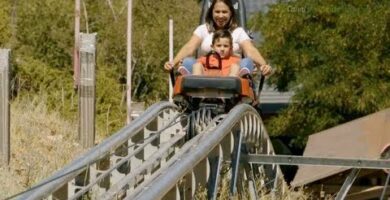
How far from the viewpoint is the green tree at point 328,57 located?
2130cm

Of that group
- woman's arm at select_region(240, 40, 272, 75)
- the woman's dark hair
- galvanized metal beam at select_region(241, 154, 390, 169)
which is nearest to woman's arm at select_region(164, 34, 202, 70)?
the woman's dark hair

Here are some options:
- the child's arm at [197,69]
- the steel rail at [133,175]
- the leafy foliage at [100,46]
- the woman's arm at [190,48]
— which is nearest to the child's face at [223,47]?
the child's arm at [197,69]

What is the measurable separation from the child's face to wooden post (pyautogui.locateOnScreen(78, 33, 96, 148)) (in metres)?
1.02

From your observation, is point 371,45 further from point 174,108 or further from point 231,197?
point 231,197

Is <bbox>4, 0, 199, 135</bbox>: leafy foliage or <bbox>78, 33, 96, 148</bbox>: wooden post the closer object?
<bbox>78, 33, 96, 148</bbox>: wooden post

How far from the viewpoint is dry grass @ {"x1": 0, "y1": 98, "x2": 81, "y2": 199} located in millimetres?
7424

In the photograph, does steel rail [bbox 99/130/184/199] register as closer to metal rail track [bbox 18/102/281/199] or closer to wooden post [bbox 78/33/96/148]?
metal rail track [bbox 18/102/281/199]

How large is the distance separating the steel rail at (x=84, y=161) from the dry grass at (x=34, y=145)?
32.3 inches

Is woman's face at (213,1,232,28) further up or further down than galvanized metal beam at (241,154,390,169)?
further up

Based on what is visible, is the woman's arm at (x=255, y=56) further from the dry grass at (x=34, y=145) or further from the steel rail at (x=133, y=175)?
the steel rail at (x=133, y=175)

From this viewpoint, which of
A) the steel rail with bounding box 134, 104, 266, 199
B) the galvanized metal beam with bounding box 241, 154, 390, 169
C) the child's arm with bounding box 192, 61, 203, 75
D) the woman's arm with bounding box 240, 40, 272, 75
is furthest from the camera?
the woman's arm with bounding box 240, 40, 272, 75

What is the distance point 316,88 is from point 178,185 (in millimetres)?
16793

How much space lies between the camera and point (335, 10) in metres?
21.8

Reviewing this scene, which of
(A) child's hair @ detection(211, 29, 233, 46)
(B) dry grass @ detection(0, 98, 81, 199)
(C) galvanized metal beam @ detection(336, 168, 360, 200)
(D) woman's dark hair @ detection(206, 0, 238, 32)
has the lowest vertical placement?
(C) galvanized metal beam @ detection(336, 168, 360, 200)
